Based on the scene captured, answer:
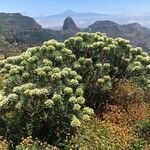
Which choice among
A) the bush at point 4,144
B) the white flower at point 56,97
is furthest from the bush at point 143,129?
the bush at point 4,144

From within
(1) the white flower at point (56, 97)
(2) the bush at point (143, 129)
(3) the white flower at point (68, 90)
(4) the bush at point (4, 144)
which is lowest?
(2) the bush at point (143, 129)

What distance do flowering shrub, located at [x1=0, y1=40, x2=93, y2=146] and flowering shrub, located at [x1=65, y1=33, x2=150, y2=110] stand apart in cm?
245

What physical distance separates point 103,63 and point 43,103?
5682mm

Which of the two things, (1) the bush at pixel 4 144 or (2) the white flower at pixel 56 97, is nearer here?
(1) the bush at pixel 4 144

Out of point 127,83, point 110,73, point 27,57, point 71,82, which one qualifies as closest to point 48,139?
point 71,82

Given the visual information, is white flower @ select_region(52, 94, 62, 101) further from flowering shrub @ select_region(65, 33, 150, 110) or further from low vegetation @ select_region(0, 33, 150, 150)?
flowering shrub @ select_region(65, 33, 150, 110)

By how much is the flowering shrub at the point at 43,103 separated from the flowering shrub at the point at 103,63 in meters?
2.45

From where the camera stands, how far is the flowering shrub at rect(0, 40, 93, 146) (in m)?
17.1

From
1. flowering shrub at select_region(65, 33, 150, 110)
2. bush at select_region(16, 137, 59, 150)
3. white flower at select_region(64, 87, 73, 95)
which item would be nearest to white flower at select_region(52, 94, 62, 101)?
white flower at select_region(64, 87, 73, 95)

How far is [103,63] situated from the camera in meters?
22.0

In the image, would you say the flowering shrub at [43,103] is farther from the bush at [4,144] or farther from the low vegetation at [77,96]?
the bush at [4,144]

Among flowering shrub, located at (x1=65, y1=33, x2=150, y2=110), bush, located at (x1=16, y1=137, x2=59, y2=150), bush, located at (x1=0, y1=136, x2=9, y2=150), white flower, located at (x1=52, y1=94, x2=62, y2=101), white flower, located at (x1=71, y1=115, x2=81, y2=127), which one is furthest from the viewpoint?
flowering shrub, located at (x1=65, y1=33, x2=150, y2=110)

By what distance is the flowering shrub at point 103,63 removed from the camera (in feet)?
69.6

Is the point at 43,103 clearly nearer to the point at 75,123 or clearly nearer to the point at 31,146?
the point at 75,123
